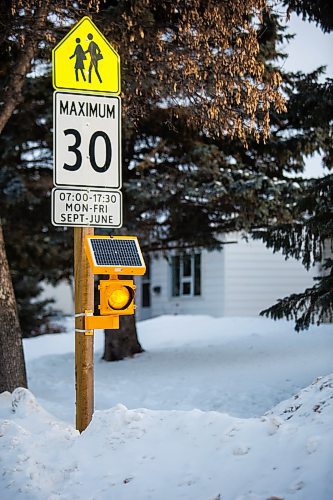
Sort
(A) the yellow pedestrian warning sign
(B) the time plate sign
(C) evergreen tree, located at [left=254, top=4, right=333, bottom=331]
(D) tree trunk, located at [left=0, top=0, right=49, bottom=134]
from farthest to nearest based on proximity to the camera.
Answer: (C) evergreen tree, located at [left=254, top=4, right=333, bottom=331], (D) tree trunk, located at [left=0, top=0, right=49, bottom=134], (A) the yellow pedestrian warning sign, (B) the time plate sign

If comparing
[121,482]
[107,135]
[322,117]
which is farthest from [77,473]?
[322,117]

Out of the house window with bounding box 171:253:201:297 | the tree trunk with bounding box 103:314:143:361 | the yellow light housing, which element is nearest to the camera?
the yellow light housing

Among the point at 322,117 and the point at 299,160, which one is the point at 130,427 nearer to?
the point at 322,117

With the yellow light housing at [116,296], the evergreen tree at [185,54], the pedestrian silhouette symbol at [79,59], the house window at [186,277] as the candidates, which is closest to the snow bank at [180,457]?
the yellow light housing at [116,296]

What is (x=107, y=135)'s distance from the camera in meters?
6.03

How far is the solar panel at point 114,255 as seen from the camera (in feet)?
18.1

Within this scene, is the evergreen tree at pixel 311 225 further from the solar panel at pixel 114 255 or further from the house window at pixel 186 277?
the house window at pixel 186 277

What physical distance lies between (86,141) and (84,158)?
0.15m

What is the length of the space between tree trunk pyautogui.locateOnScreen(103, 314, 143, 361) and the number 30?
9.09 metres

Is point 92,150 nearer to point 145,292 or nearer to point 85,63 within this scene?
point 85,63

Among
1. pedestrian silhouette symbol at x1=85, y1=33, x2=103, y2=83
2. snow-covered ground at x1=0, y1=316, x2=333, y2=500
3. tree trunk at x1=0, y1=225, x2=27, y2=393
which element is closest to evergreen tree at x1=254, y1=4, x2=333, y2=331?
snow-covered ground at x1=0, y1=316, x2=333, y2=500

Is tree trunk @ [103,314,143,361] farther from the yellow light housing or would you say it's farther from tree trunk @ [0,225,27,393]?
the yellow light housing

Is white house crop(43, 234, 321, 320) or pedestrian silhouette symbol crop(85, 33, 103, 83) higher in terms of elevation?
pedestrian silhouette symbol crop(85, 33, 103, 83)

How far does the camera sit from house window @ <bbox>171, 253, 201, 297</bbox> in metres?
23.7
